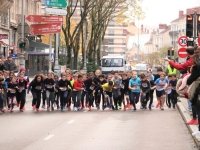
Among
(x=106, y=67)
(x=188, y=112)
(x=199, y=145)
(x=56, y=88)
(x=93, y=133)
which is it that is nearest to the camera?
(x=199, y=145)

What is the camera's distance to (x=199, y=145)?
13055 millimetres

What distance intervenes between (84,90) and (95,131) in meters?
9.38

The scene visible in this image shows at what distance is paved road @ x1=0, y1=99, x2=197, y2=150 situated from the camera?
1376 cm

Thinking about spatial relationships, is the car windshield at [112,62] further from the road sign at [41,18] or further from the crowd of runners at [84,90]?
the crowd of runners at [84,90]

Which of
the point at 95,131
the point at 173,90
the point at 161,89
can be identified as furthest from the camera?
the point at 173,90

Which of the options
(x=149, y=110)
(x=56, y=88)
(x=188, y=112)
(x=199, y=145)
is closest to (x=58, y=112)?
(x=56, y=88)

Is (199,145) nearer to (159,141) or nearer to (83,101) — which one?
(159,141)

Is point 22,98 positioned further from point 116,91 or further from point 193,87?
point 193,87

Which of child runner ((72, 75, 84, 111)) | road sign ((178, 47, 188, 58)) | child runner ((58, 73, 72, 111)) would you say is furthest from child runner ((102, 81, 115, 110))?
road sign ((178, 47, 188, 58))

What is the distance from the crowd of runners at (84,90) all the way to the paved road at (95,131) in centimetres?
133

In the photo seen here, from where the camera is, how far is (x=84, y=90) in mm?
25984

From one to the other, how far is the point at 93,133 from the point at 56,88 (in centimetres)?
948

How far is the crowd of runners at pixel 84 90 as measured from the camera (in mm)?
24938

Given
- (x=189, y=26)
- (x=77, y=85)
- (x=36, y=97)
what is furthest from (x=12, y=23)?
(x=189, y=26)
